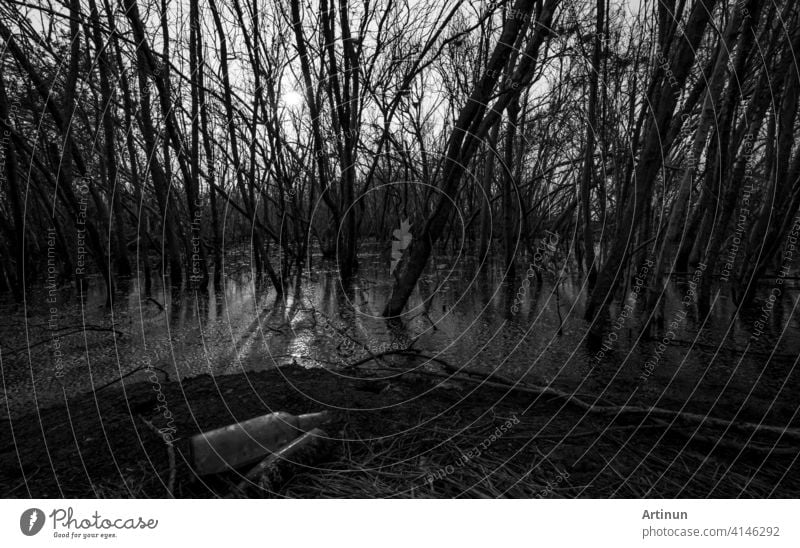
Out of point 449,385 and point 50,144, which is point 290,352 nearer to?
point 449,385

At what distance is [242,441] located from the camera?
1360mm

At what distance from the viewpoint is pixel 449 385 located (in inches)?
82.0

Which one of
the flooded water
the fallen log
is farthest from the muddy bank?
the flooded water

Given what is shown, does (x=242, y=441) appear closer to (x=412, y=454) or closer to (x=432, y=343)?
(x=412, y=454)

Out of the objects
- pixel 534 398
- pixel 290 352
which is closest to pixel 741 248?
pixel 534 398

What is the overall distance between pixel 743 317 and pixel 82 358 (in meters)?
6.08
